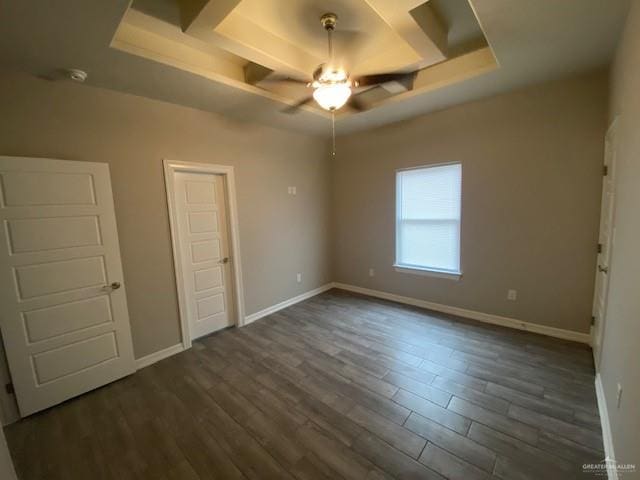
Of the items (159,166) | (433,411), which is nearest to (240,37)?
(159,166)

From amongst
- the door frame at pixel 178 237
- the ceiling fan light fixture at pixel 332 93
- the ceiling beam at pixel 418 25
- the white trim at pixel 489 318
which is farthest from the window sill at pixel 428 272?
the ceiling fan light fixture at pixel 332 93

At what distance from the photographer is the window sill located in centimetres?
365

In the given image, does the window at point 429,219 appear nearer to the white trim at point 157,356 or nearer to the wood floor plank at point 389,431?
the wood floor plank at point 389,431

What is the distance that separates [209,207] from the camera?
132 inches

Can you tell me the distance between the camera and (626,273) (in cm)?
156

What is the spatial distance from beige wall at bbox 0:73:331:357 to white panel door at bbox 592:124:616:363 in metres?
3.54

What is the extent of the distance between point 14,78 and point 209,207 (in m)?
1.84

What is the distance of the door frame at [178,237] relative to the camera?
290 cm

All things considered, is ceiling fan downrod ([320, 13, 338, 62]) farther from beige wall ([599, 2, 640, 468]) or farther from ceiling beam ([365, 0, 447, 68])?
beige wall ([599, 2, 640, 468])

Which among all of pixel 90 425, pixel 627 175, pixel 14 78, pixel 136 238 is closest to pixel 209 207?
pixel 136 238

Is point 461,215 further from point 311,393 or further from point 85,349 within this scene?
point 85,349

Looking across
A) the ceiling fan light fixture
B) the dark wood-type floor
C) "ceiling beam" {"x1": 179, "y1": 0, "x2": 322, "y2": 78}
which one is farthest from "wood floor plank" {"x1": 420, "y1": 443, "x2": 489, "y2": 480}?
"ceiling beam" {"x1": 179, "y1": 0, "x2": 322, "y2": 78}

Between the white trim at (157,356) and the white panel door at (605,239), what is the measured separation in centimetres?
414

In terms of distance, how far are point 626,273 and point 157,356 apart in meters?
4.00
